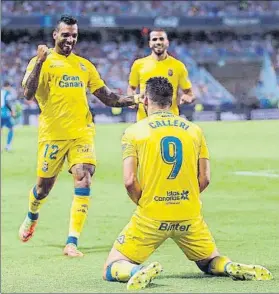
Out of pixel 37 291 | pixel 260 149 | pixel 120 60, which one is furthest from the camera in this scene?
pixel 120 60

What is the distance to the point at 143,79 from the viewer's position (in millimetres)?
13680

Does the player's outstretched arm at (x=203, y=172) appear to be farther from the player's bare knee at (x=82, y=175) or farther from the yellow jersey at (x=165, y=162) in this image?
the player's bare knee at (x=82, y=175)

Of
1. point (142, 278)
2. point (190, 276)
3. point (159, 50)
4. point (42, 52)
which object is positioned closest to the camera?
point (142, 278)

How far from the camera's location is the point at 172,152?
693cm

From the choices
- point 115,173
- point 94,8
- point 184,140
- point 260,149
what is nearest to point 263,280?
point 184,140

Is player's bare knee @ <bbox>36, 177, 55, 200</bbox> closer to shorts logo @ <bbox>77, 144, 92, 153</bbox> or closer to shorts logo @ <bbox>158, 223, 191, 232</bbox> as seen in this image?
shorts logo @ <bbox>77, 144, 92, 153</bbox>

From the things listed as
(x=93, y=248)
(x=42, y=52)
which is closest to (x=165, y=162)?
(x=42, y=52)

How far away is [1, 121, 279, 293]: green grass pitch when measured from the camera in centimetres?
707

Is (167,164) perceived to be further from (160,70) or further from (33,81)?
(160,70)

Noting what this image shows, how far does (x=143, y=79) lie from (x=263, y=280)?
701 cm

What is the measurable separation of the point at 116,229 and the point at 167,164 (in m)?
4.35

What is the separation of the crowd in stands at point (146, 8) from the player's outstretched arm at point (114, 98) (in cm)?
4445

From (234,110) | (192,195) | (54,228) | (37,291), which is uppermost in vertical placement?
(192,195)

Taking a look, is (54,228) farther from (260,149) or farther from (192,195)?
(260,149)
